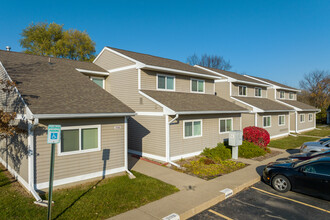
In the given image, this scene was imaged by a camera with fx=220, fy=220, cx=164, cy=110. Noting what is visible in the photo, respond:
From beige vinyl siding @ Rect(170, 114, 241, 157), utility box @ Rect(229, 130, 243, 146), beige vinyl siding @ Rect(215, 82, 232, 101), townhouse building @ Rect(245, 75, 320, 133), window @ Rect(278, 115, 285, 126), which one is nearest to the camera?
beige vinyl siding @ Rect(170, 114, 241, 157)

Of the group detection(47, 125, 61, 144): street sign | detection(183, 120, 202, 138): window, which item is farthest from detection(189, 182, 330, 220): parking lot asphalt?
detection(183, 120, 202, 138): window

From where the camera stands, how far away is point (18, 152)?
29.8 ft

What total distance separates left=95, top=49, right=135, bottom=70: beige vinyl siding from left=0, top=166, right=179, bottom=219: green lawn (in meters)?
8.38

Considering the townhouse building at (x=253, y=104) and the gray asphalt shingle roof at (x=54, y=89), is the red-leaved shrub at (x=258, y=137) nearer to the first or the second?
the townhouse building at (x=253, y=104)

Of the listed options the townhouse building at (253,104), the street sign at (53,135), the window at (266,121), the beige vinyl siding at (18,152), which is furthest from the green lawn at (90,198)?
the window at (266,121)

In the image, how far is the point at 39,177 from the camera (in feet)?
26.3

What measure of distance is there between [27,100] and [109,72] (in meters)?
8.77

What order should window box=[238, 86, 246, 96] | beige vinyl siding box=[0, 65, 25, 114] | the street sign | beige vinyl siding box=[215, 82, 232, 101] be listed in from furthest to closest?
window box=[238, 86, 246, 96] → beige vinyl siding box=[215, 82, 232, 101] → beige vinyl siding box=[0, 65, 25, 114] → the street sign

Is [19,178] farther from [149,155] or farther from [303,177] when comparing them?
[303,177]

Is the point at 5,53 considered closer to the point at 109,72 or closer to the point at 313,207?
the point at 109,72

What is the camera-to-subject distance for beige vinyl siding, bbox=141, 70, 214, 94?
1411 centimetres

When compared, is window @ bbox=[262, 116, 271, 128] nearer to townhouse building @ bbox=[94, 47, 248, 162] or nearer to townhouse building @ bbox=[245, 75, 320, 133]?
townhouse building @ bbox=[94, 47, 248, 162]

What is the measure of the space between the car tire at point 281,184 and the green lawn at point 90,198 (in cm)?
393

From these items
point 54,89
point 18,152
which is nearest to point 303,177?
point 54,89
